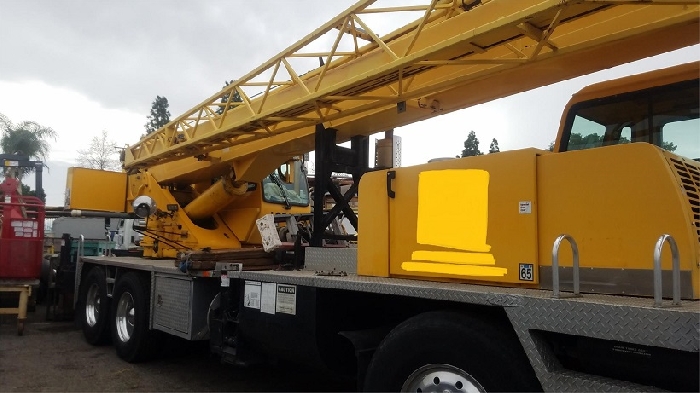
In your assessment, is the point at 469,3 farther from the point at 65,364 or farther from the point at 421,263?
the point at 65,364

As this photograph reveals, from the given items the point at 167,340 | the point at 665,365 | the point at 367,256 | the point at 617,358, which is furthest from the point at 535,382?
the point at 167,340

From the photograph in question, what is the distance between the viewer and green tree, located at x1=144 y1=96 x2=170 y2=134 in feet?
187

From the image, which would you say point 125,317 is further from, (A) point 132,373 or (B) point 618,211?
(B) point 618,211

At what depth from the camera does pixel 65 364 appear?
7.02 m

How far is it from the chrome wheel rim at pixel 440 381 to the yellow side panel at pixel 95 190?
7.58m

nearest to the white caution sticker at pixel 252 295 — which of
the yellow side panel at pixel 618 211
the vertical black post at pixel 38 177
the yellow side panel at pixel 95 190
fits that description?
the yellow side panel at pixel 618 211

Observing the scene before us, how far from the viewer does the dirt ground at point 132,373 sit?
19.8 ft

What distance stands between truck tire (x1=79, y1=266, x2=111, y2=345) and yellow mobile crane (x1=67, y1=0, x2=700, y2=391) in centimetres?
185

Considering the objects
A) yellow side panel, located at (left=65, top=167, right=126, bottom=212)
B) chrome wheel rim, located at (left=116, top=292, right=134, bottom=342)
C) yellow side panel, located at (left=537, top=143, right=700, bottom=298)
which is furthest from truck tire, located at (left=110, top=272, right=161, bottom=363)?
yellow side panel, located at (left=537, top=143, right=700, bottom=298)

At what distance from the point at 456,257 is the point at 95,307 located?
6994mm

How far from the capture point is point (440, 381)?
10.3 ft

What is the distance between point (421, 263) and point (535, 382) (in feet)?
3.91

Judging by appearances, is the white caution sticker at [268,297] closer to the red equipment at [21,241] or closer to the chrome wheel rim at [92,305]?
the chrome wheel rim at [92,305]

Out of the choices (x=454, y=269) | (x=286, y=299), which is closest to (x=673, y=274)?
(x=454, y=269)
